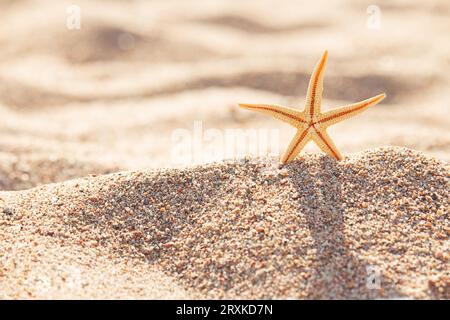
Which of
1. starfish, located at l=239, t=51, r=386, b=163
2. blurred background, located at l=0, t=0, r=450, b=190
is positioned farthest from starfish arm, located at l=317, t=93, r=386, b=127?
blurred background, located at l=0, t=0, r=450, b=190

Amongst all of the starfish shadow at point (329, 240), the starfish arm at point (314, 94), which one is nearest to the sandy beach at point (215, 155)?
the starfish shadow at point (329, 240)

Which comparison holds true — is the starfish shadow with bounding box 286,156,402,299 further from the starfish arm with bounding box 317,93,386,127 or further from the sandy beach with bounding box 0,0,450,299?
the starfish arm with bounding box 317,93,386,127

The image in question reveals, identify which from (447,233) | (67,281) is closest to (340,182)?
(447,233)

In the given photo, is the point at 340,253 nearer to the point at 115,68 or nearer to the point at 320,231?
the point at 320,231

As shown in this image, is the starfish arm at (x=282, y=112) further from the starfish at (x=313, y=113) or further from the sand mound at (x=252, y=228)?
the sand mound at (x=252, y=228)

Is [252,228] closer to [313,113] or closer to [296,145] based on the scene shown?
[296,145]

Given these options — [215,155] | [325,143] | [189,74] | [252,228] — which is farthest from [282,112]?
[189,74]
